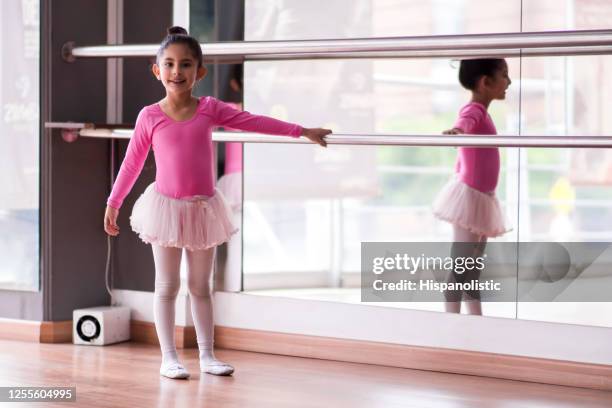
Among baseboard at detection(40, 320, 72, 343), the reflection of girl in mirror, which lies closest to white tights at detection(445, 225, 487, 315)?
the reflection of girl in mirror

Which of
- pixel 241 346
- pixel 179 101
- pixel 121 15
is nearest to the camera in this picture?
pixel 179 101

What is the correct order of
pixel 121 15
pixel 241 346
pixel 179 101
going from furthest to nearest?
pixel 121 15, pixel 241 346, pixel 179 101

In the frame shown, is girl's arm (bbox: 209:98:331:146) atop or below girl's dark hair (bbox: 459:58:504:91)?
below

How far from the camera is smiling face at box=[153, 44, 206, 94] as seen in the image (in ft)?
7.60

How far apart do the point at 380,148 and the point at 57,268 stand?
3.34 ft

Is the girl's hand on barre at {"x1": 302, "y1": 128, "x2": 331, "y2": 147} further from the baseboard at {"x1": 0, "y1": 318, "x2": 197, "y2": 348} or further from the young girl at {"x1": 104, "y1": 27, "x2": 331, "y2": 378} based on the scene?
the baseboard at {"x1": 0, "y1": 318, "x2": 197, "y2": 348}

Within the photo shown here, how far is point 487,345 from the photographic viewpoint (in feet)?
7.87

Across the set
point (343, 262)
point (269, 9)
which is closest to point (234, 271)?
point (343, 262)

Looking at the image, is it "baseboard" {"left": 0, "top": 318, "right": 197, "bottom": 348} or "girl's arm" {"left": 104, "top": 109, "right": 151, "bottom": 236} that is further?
"baseboard" {"left": 0, "top": 318, "right": 197, "bottom": 348}

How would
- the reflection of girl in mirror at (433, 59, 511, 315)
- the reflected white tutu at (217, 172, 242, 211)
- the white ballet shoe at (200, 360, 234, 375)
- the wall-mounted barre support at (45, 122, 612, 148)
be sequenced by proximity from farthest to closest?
the reflected white tutu at (217, 172, 242, 211) → the reflection of girl in mirror at (433, 59, 511, 315) → the white ballet shoe at (200, 360, 234, 375) → the wall-mounted barre support at (45, 122, 612, 148)

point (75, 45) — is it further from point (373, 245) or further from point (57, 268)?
point (373, 245)

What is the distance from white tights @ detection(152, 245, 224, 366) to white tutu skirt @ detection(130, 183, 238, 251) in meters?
0.05

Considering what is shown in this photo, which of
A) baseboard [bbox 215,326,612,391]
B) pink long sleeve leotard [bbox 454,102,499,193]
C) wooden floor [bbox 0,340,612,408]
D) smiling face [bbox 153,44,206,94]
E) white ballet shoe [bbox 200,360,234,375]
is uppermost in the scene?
smiling face [bbox 153,44,206,94]

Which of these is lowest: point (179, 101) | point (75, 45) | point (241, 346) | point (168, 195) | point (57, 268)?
point (241, 346)
